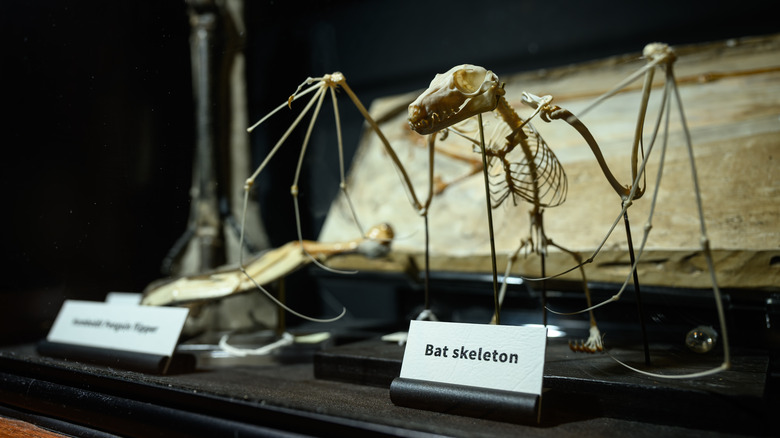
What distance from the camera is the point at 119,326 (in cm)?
147

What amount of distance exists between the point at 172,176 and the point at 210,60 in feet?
1.91

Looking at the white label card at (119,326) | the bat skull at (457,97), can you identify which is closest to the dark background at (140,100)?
the white label card at (119,326)

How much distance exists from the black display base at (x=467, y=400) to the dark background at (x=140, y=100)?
0.72 m

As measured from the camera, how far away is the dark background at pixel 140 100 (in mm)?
1480

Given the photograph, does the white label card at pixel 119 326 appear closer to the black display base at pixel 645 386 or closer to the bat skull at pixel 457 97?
the black display base at pixel 645 386

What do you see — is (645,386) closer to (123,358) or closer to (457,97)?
(457,97)

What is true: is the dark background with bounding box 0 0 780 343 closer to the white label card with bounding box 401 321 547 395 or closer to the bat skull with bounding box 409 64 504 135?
the bat skull with bounding box 409 64 504 135

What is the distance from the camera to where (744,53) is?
1702mm

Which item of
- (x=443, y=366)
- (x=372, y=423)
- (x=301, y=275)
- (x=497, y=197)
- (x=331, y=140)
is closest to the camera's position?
(x=372, y=423)

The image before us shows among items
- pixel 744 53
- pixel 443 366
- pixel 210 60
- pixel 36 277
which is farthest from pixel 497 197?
pixel 36 277

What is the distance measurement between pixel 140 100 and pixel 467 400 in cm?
106

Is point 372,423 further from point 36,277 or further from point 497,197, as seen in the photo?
point 36,277

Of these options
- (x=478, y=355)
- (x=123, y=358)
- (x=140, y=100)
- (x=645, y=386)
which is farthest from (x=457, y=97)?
(x=123, y=358)

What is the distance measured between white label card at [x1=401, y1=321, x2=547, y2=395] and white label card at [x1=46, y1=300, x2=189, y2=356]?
63 cm
